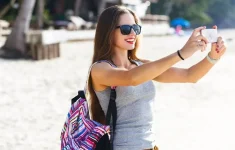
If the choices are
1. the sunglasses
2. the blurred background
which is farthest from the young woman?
the blurred background

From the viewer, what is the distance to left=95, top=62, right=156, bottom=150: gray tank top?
2.61 meters

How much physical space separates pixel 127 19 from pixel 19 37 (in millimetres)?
13857

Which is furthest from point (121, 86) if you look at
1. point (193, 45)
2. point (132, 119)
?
point (193, 45)

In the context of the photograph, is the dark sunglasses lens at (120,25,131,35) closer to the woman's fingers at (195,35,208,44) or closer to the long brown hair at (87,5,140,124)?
the long brown hair at (87,5,140,124)

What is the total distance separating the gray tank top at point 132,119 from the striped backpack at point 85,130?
3cm

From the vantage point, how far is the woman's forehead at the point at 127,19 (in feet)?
8.66

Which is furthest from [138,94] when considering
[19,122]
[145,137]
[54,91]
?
[54,91]

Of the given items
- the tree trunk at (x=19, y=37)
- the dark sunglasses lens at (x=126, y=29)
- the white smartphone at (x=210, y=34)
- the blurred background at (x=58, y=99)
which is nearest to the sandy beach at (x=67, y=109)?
the blurred background at (x=58, y=99)

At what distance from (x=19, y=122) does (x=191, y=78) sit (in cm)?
463

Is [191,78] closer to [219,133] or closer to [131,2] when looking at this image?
[219,133]

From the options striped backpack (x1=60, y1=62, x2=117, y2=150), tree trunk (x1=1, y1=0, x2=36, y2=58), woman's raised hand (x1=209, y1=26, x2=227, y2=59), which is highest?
woman's raised hand (x1=209, y1=26, x2=227, y2=59)

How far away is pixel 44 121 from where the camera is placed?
286 inches

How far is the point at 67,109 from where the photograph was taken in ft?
26.9

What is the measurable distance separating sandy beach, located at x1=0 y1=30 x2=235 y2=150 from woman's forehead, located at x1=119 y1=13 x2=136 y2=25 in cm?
47
